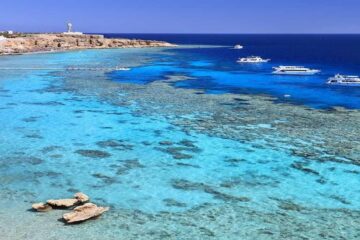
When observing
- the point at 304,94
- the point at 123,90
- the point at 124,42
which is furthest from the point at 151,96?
the point at 124,42

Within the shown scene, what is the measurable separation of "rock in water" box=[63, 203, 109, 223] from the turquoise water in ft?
1.07

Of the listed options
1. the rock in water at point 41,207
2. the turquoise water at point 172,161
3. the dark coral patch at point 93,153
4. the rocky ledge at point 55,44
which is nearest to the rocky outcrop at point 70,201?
the rock in water at point 41,207

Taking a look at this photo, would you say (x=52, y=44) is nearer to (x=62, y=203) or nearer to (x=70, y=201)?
(x=70, y=201)

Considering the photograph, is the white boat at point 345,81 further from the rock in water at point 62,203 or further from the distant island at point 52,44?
the distant island at point 52,44

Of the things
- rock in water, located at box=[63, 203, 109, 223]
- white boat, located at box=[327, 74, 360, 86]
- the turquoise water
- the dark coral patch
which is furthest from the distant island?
rock in water, located at box=[63, 203, 109, 223]

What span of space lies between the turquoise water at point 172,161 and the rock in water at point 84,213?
327mm

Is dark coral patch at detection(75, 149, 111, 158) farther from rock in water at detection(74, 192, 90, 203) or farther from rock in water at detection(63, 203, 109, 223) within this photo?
rock in water at detection(63, 203, 109, 223)

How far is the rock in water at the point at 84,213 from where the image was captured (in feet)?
61.0

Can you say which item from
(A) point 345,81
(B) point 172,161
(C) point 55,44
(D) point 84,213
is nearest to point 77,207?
(D) point 84,213

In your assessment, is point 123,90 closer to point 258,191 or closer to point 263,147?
point 263,147

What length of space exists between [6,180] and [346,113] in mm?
29717

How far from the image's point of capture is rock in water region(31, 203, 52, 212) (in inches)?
778

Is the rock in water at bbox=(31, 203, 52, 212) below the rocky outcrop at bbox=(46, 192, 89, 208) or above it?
below

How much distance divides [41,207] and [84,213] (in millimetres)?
2147
